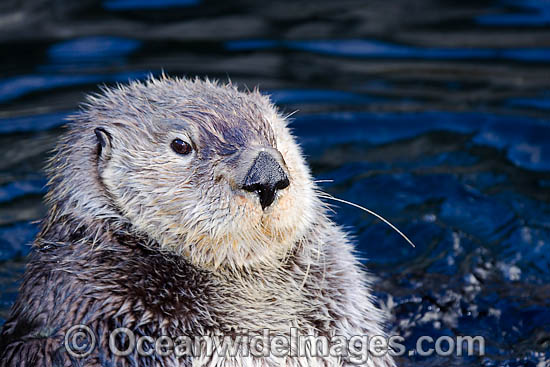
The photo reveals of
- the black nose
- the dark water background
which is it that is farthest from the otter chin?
the dark water background

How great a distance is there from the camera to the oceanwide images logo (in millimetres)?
3174

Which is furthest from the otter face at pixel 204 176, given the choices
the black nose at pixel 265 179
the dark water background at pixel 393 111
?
the dark water background at pixel 393 111

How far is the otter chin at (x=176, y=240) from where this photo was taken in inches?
125

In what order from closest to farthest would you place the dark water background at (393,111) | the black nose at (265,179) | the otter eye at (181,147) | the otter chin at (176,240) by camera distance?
1. the black nose at (265,179)
2. the otter chin at (176,240)
3. the otter eye at (181,147)
4. the dark water background at (393,111)

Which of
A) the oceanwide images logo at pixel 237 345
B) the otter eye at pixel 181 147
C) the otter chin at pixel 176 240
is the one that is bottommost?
the oceanwide images logo at pixel 237 345

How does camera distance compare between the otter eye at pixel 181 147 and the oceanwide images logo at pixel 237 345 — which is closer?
the oceanwide images logo at pixel 237 345

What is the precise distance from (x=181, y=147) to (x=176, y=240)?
1.34 ft

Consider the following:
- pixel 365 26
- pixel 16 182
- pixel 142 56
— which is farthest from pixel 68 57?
pixel 365 26

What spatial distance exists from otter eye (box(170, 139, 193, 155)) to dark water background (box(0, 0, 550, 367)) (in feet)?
5.96

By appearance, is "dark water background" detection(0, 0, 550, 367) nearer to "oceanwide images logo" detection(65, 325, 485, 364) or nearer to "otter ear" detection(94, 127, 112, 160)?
"oceanwide images logo" detection(65, 325, 485, 364)

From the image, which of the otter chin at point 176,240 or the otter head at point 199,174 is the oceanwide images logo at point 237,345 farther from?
the otter head at point 199,174

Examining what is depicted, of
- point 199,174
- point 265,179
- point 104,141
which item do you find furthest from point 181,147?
point 265,179

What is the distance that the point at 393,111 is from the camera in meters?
6.70

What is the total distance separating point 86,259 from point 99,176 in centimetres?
38
